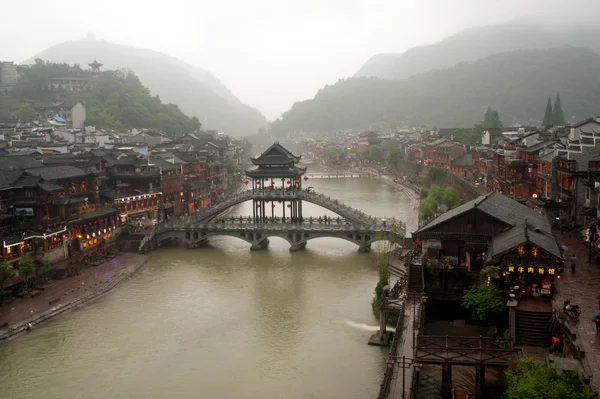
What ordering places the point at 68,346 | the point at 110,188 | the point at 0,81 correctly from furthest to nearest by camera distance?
the point at 0,81
the point at 110,188
the point at 68,346

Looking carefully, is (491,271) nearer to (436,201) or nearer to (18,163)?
(436,201)

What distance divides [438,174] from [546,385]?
64.3 meters

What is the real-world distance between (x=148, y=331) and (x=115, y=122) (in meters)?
67.1

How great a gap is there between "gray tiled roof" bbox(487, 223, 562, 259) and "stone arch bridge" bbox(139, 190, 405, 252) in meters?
18.1

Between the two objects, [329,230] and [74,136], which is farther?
[74,136]

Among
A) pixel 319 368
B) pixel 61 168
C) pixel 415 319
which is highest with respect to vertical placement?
pixel 61 168

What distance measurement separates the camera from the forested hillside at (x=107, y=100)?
3666 inches

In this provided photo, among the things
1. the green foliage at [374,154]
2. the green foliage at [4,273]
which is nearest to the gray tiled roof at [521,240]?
the green foliage at [4,273]

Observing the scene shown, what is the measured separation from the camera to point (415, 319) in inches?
911

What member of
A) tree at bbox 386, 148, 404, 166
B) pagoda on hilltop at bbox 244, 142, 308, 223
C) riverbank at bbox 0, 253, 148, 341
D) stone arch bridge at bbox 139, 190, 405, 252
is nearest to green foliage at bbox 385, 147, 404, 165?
tree at bbox 386, 148, 404, 166

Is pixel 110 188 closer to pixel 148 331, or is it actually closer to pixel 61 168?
pixel 61 168

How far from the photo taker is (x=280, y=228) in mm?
47281

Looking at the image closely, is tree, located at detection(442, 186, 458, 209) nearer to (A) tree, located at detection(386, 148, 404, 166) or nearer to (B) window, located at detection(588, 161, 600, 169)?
(B) window, located at detection(588, 161, 600, 169)

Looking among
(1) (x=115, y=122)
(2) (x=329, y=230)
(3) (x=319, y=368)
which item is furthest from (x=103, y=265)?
(1) (x=115, y=122)
